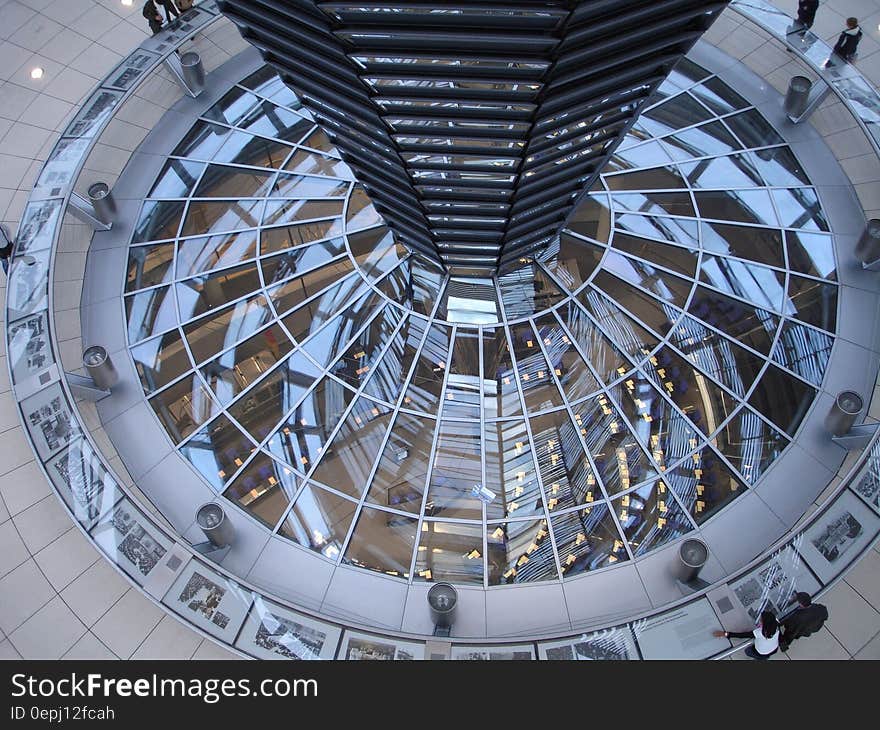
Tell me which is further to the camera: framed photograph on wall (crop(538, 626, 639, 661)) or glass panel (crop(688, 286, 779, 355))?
glass panel (crop(688, 286, 779, 355))

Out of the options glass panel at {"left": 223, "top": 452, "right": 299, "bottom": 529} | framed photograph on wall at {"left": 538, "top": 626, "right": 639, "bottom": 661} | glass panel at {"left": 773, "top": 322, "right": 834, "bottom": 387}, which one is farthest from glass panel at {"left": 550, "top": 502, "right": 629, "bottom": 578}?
glass panel at {"left": 223, "top": 452, "right": 299, "bottom": 529}

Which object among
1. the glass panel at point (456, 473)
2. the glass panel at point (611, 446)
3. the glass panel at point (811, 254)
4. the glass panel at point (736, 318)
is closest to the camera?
the glass panel at point (456, 473)

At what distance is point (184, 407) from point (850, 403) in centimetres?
1500

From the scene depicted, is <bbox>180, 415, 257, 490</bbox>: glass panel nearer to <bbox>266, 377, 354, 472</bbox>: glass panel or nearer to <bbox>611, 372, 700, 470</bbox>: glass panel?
<bbox>266, 377, 354, 472</bbox>: glass panel

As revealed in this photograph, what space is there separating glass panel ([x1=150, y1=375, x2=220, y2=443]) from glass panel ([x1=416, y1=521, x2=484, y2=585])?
588cm

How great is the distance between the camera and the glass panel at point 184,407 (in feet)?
63.4

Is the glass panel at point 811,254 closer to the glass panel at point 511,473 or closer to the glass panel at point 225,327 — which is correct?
the glass panel at point 511,473

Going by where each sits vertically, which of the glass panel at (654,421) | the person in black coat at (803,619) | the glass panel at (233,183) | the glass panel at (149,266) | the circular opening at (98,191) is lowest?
the person in black coat at (803,619)

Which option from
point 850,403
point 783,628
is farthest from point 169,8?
point 783,628

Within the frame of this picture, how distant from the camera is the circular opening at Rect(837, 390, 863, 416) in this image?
1752 centimetres

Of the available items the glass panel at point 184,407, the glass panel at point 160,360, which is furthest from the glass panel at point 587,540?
the glass panel at point 160,360

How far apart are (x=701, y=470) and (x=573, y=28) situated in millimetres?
10730

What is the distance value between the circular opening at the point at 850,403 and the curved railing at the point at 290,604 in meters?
0.90
